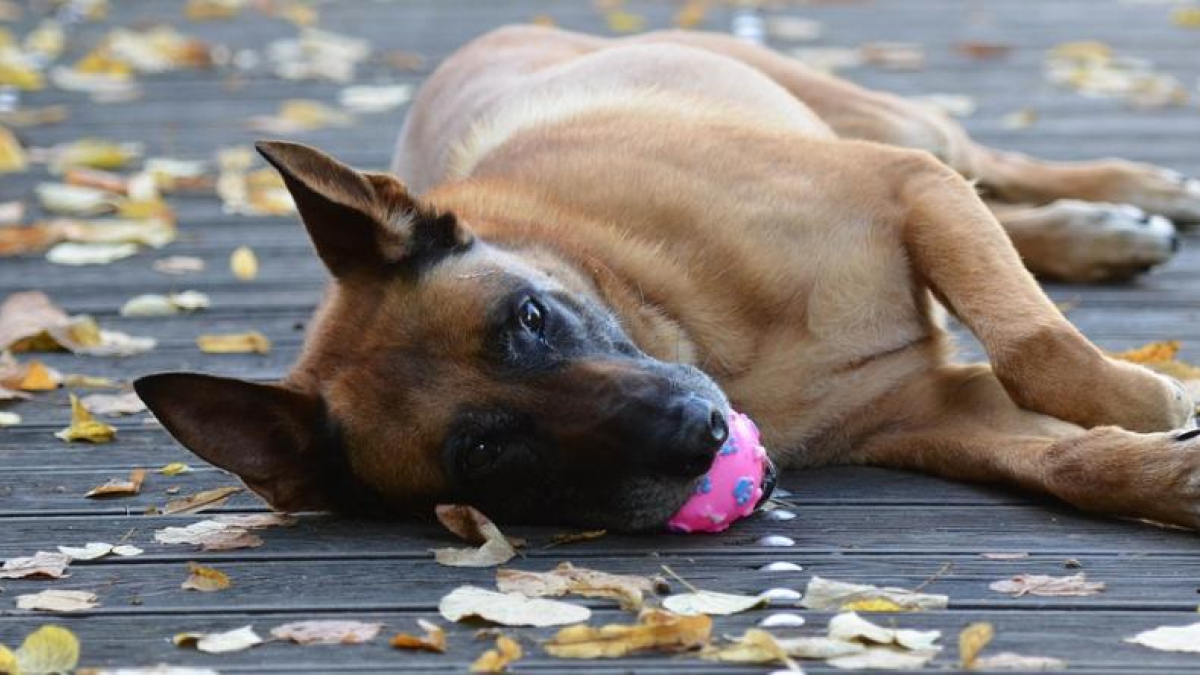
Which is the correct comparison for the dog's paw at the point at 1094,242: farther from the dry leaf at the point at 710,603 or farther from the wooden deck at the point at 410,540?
the dry leaf at the point at 710,603

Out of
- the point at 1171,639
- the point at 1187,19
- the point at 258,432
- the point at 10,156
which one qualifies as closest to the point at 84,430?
the point at 258,432

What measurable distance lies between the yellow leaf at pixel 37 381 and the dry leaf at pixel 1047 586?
8.97ft

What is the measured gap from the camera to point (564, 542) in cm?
354

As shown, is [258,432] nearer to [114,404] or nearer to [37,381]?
[114,404]

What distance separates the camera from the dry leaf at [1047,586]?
3.14 metres

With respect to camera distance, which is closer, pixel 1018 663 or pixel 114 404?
pixel 1018 663

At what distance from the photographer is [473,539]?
141 inches

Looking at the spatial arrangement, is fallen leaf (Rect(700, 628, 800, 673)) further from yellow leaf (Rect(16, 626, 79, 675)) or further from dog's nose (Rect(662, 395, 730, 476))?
yellow leaf (Rect(16, 626, 79, 675))

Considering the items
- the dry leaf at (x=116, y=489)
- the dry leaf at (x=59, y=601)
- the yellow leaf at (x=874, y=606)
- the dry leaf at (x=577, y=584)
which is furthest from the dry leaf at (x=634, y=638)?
the dry leaf at (x=116, y=489)

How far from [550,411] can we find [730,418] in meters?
0.40

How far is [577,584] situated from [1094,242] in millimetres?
2636

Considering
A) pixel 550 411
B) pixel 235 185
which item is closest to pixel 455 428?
pixel 550 411

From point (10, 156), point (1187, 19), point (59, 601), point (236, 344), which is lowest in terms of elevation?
point (59, 601)

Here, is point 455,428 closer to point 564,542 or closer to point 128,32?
point 564,542
